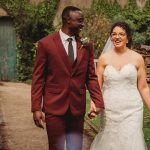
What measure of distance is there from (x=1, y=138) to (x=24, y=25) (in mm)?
11762

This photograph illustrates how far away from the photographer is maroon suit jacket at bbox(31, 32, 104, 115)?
5.30 metres

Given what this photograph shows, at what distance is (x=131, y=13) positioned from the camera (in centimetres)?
2130

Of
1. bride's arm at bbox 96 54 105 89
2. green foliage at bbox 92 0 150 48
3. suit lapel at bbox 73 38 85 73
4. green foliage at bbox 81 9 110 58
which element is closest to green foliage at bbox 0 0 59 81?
green foliage at bbox 81 9 110 58

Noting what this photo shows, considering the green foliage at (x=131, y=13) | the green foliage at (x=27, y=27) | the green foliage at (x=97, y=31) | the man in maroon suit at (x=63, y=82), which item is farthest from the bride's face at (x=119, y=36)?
the green foliage at (x=131, y=13)

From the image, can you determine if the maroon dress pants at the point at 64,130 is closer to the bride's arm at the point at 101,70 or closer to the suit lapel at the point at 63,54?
the suit lapel at the point at 63,54

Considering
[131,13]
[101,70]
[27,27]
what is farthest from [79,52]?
[131,13]

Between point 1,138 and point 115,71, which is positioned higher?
point 115,71

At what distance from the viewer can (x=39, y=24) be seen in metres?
20.4

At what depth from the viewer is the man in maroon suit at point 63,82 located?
17.4 ft

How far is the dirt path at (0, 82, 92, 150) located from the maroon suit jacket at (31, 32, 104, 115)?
2.77 meters

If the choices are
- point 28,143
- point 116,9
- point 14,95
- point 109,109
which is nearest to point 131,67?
point 109,109

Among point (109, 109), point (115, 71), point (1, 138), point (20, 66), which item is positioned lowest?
point (20, 66)

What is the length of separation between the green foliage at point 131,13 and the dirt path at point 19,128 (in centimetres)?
826

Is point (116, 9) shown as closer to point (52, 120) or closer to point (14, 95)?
point (14, 95)
